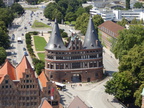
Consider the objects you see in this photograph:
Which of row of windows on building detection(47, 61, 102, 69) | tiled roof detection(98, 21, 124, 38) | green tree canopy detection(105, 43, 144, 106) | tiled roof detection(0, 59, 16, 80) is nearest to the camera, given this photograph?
tiled roof detection(0, 59, 16, 80)

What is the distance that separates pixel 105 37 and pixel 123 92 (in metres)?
77.5

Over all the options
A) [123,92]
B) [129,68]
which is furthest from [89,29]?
[123,92]

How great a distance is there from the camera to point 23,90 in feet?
301

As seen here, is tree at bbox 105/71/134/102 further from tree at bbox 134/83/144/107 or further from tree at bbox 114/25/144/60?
tree at bbox 114/25/144/60

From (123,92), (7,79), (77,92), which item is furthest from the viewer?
(77,92)

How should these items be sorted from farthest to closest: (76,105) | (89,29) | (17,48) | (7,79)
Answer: (17,48) < (89,29) < (7,79) < (76,105)

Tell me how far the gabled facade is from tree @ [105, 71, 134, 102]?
52.4 ft

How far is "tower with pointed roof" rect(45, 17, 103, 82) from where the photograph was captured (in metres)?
117

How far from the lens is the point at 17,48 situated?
557ft

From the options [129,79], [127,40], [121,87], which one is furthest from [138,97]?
[127,40]

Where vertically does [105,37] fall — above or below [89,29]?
below

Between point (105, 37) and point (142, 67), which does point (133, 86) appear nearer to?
point (142, 67)

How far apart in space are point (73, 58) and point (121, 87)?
23.3 m

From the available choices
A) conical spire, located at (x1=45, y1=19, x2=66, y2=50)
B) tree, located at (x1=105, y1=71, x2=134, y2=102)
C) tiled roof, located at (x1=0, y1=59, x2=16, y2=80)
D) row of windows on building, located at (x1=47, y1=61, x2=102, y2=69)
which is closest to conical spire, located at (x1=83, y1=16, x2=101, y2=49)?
row of windows on building, located at (x1=47, y1=61, x2=102, y2=69)
